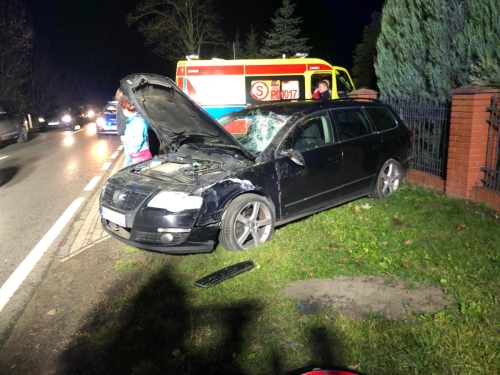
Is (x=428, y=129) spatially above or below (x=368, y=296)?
above

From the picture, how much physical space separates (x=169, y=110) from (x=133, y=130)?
1.39 metres

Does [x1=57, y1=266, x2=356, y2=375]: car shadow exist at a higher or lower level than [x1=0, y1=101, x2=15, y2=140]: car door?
lower

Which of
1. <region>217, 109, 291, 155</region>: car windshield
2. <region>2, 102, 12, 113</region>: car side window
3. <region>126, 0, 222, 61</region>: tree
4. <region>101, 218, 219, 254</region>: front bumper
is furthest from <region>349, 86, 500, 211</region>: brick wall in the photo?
<region>126, 0, 222, 61</region>: tree

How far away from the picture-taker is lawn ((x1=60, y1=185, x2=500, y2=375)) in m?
2.90

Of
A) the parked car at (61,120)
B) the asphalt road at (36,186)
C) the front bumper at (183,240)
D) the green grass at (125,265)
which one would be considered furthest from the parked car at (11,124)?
the front bumper at (183,240)

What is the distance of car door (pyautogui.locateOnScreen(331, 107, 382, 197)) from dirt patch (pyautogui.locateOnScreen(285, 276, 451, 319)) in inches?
77.8

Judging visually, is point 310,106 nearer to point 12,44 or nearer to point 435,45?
point 435,45

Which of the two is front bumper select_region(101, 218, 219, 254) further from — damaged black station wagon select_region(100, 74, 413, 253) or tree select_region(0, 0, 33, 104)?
tree select_region(0, 0, 33, 104)

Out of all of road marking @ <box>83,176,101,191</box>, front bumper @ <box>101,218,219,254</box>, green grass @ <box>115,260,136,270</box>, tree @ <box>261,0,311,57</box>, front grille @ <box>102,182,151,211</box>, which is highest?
tree @ <box>261,0,311,57</box>

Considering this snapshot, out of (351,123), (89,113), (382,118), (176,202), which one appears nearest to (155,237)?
(176,202)

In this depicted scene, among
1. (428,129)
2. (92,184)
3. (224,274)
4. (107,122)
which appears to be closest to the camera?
(224,274)

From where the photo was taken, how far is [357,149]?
225 inches

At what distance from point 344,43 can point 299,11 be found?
36.1 feet

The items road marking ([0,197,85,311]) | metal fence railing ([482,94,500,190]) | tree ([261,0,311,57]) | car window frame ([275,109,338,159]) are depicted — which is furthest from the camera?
tree ([261,0,311,57])
